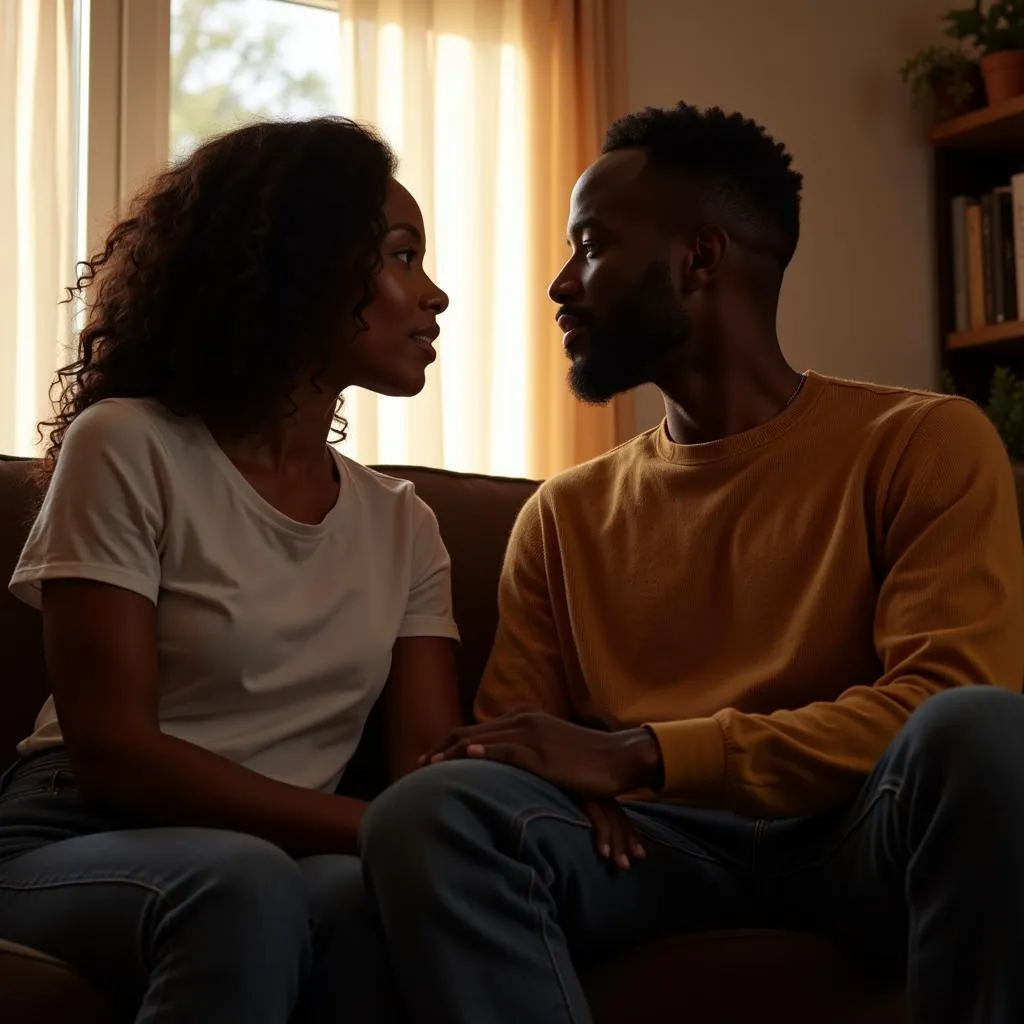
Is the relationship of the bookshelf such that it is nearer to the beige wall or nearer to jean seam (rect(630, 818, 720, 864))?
the beige wall

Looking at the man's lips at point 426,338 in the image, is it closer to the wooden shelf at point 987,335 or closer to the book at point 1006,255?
the wooden shelf at point 987,335

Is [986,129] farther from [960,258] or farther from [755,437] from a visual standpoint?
[755,437]

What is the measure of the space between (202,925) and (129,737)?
25 centimetres

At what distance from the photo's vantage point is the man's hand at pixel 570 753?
1259 millimetres

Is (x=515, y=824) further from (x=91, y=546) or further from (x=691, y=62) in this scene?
(x=691, y=62)

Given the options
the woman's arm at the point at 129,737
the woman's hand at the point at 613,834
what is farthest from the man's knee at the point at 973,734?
the woman's arm at the point at 129,737

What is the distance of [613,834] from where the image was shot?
1.27 m

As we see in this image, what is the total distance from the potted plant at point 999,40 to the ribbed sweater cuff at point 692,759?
256 cm

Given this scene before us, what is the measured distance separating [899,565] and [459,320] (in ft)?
5.74

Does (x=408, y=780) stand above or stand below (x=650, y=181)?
below

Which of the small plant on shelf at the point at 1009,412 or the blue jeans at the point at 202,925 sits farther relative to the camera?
the small plant on shelf at the point at 1009,412

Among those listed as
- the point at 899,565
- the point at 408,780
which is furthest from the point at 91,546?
the point at 899,565

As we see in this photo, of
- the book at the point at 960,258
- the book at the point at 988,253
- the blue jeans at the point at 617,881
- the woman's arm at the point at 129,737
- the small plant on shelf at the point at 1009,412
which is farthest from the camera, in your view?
the book at the point at 960,258

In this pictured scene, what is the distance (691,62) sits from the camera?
3393 mm
